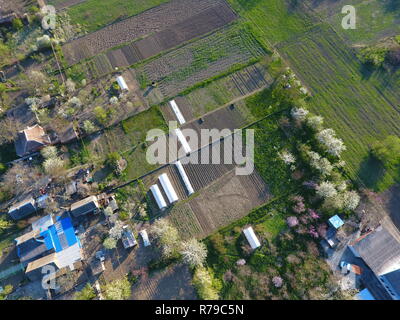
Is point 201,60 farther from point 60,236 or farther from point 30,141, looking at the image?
point 60,236

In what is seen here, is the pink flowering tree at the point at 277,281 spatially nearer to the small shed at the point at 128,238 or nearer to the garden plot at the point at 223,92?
the small shed at the point at 128,238

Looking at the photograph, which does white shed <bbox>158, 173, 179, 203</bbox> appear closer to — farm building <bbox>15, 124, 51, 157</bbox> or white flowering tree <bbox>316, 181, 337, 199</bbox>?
farm building <bbox>15, 124, 51, 157</bbox>

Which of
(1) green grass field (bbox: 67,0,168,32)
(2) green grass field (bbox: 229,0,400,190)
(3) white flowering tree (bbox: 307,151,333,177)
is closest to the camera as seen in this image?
(3) white flowering tree (bbox: 307,151,333,177)

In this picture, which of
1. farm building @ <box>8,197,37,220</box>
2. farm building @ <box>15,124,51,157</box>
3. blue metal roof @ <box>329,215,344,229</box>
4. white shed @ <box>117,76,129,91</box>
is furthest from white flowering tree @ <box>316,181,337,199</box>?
farm building @ <box>15,124,51,157</box>

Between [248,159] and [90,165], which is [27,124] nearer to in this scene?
[90,165]

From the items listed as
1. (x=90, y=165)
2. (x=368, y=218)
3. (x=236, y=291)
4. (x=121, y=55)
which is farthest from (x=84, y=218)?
(x=368, y=218)

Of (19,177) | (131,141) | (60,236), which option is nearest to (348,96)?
(131,141)

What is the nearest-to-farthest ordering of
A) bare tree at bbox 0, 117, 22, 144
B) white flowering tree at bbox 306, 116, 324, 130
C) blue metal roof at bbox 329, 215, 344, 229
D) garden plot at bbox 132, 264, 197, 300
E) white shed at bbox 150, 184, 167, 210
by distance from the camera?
1. garden plot at bbox 132, 264, 197, 300
2. blue metal roof at bbox 329, 215, 344, 229
3. white shed at bbox 150, 184, 167, 210
4. white flowering tree at bbox 306, 116, 324, 130
5. bare tree at bbox 0, 117, 22, 144
